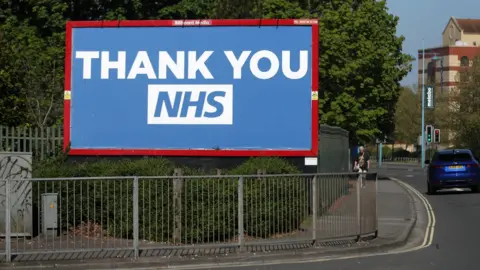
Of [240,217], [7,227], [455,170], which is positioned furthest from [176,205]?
[455,170]

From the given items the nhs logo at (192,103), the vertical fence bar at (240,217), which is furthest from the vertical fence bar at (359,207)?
the nhs logo at (192,103)

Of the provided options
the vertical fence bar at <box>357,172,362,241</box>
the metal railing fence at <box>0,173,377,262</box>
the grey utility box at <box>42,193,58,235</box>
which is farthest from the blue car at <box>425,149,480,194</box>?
the grey utility box at <box>42,193,58,235</box>

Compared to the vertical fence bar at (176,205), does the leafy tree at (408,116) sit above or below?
above

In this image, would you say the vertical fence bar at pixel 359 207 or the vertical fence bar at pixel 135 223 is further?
the vertical fence bar at pixel 359 207

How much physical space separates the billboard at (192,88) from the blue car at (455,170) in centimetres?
1286

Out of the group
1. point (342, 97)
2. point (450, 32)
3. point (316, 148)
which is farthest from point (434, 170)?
point (450, 32)

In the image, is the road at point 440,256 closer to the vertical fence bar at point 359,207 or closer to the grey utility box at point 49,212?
the vertical fence bar at point 359,207

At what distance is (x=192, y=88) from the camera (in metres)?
17.0

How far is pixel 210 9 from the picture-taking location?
38.3 m

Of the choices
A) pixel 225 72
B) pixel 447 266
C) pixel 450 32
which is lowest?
pixel 447 266

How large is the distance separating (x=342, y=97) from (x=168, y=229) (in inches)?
1055

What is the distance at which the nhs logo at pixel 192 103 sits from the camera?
17.0 m

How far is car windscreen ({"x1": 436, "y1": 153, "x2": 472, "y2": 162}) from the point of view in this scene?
28.7 m

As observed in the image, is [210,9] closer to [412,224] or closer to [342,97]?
[342,97]
